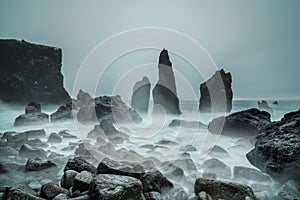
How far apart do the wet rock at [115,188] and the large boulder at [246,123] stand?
9.08 meters

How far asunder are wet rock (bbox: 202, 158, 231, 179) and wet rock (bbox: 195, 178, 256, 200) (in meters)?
1.66

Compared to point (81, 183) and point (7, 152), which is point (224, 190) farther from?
point (7, 152)

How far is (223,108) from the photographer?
1368 inches

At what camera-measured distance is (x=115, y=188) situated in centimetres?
271

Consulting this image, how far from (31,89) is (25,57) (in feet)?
19.6

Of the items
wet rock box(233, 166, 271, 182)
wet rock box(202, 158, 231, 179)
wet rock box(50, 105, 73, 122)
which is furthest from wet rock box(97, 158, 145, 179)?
wet rock box(50, 105, 73, 122)

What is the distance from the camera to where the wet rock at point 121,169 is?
3672 millimetres

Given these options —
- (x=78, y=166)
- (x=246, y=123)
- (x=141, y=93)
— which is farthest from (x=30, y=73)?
(x=78, y=166)

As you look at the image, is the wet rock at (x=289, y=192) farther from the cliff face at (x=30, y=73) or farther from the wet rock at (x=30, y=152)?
the cliff face at (x=30, y=73)

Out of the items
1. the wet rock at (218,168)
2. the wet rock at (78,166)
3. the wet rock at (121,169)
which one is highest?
the wet rock at (121,169)

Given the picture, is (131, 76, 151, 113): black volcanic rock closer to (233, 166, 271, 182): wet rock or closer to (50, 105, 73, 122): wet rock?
(50, 105, 73, 122): wet rock

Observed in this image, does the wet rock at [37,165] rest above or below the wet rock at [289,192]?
below

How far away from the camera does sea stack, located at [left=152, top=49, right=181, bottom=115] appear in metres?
31.5

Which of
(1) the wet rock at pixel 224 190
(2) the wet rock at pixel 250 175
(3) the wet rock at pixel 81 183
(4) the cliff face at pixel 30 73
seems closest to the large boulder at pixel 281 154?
(2) the wet rock at pixel 250 175
